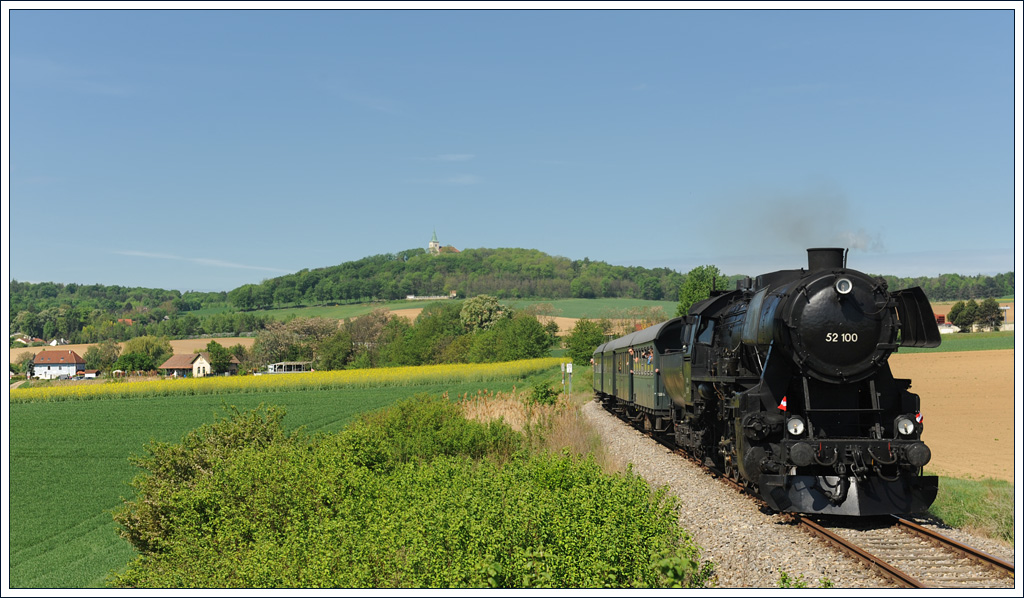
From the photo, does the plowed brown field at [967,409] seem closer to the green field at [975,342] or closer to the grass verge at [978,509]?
the grass verge at [978,509]

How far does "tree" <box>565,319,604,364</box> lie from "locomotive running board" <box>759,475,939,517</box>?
57.5 m

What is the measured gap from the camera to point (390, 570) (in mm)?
7223

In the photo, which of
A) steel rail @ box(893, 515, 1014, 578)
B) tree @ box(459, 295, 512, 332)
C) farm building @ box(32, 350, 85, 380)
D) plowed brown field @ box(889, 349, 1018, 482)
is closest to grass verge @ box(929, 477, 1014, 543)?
steel rail @ box(893, 515, 1014, 578)

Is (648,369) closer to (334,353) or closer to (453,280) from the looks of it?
(334,353)

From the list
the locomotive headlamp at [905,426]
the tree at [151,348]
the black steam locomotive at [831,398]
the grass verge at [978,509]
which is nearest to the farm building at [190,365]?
the tree at [151,348]

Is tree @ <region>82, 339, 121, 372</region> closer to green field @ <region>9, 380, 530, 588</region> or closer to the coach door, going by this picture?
green field @ <region>9, 380, 530, 588</region>

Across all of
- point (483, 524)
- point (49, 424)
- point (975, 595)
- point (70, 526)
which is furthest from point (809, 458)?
point (49, 424)

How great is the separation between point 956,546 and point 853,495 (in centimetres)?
164

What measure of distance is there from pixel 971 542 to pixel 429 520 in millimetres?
7165

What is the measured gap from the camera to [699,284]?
61562 millimetres

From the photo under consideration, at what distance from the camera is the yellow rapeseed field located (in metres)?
60.2

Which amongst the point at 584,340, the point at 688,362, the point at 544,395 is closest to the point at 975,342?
the point at 584,340

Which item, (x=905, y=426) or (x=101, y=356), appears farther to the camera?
(x=101, y=356)

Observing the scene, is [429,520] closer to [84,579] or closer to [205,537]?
[205,537]
